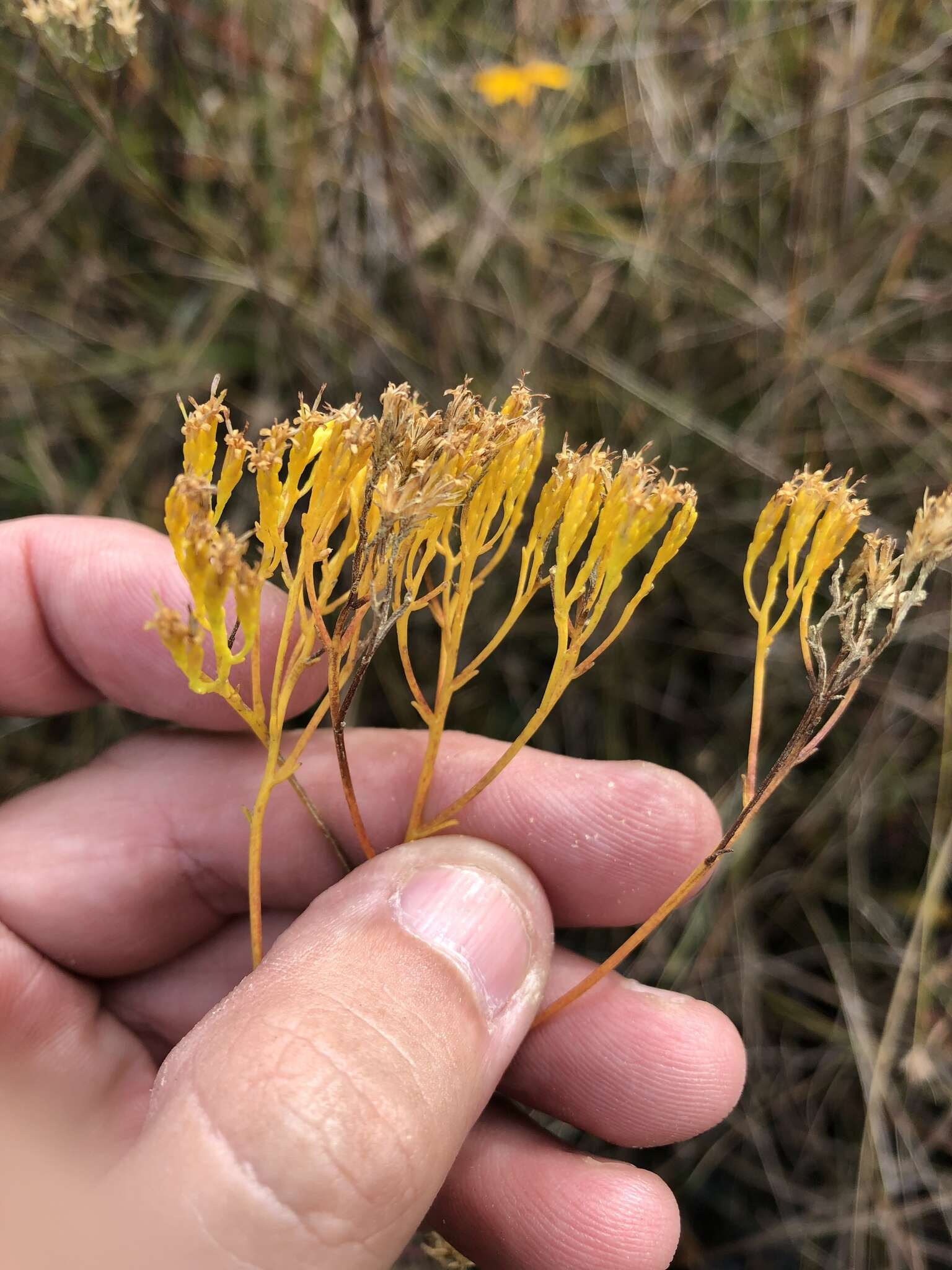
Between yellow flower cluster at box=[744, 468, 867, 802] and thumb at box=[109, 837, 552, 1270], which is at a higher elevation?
yellow flower cluster at box=[744, 468, 867, 802]

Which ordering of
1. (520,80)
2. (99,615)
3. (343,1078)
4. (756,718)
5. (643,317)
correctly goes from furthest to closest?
(643,317), (520,80), (99,615), (756,718), (343,1078)

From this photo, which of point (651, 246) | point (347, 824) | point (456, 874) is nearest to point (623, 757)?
point (347, 824)

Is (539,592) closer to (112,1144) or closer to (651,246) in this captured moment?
(651,246)

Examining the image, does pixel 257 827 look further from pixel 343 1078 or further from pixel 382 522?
pixel 382 522

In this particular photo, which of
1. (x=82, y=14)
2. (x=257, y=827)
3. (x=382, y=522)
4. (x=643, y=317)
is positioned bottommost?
(x=257, y=827)

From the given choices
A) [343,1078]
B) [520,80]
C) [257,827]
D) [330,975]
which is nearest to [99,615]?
[257,827]

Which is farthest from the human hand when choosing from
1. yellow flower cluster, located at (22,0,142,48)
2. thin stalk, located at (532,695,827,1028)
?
yellow flower cluster, located at (22,0,142,48)

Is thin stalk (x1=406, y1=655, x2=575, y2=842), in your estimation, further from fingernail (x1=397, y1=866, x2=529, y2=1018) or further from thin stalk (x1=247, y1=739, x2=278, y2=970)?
thin stalk (x1=247, y1=739, x2=278, y2=970)
